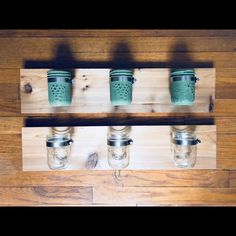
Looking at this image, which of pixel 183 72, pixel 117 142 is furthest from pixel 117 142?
pixel 183 72

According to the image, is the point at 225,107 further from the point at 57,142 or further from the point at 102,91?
the point at 57,142

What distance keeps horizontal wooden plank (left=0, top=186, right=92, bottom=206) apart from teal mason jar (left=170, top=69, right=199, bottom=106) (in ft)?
1.69

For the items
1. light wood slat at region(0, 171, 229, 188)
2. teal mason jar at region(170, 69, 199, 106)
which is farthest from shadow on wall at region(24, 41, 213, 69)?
light wood slat at region(0, 171, 229, 188)

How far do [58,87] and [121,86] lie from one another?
0.74 feet

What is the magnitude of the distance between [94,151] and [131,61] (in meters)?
0.38

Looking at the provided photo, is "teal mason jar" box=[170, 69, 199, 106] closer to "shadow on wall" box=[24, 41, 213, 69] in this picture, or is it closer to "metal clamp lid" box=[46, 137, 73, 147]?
"shadow on wall" box=[24, 41, 213, 69]

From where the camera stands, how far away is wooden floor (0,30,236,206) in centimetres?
120

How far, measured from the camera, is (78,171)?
123cm

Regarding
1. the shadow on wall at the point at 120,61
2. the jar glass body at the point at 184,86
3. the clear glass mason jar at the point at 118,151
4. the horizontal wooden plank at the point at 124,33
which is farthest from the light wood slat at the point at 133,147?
the horizontal wooden plank at the point at 124,33

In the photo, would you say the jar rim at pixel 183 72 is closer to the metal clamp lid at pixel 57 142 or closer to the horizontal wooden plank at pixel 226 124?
the horizontal wooden plank at pixel 226 124

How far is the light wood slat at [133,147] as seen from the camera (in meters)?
1.18

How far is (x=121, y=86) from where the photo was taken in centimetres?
109
